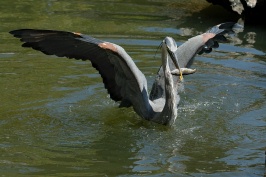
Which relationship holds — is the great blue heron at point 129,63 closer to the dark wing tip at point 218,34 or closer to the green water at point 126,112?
the dark wing tip at point 218,34

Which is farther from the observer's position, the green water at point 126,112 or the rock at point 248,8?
the rock at point 248,8

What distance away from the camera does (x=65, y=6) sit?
15.6m

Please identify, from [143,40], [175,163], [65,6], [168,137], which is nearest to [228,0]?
[143,40]

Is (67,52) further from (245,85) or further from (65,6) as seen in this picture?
(65,6)

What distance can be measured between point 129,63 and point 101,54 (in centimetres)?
48

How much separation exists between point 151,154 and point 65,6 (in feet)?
25.4

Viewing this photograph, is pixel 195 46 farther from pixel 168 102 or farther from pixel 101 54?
pixel 101 54

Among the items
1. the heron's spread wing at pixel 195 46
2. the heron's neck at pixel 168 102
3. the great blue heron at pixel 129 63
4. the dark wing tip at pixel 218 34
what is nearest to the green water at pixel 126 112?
the heron's neck at pixel 168 102

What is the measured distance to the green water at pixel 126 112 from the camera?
8164 millimetres

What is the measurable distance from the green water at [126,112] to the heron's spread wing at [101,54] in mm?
379

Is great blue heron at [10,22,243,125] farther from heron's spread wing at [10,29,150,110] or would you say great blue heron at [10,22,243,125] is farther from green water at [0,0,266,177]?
green water at [0,0,266,177]

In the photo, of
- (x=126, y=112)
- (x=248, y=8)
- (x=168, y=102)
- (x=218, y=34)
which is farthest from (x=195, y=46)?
(x=248, y=8)

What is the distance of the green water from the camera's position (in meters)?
8.16

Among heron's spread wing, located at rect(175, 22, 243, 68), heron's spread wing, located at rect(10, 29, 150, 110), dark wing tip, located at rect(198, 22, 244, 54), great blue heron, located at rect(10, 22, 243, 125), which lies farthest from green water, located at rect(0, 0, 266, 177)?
dark wing tip, located at rect(198, 22, 244, 54)
